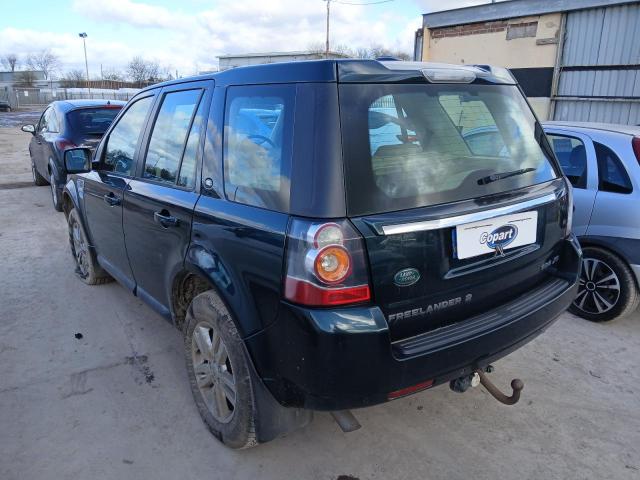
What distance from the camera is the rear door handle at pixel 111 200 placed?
3344 millimetres

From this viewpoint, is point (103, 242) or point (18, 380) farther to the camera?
point (103, 242)

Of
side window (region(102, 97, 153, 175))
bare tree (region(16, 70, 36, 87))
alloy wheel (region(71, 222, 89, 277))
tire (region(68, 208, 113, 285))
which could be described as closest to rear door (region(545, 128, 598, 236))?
Result: side window (region(102, 97, 153, 175))

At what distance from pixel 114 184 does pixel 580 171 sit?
358 centimetres

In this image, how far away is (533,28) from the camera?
10938 millimetres

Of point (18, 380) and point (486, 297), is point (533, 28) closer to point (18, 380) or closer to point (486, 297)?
point (486, 297)

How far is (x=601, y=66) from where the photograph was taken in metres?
10.2

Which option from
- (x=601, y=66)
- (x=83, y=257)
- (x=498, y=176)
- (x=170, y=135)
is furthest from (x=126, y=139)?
(x=601, y=66)

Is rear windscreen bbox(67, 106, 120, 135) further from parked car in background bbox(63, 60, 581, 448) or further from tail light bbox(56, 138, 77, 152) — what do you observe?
parked car in background bbox(63, 60, 581, 448)

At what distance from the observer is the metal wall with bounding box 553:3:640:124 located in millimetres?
9672

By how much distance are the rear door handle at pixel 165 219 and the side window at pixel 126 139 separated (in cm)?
66

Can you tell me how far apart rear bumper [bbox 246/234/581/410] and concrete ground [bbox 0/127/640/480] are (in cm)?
62

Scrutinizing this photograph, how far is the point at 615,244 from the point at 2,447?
13.6ft

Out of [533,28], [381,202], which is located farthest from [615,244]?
[533,28]

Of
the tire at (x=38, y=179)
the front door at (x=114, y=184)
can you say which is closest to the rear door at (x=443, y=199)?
the front door at (x=114, y=184)
